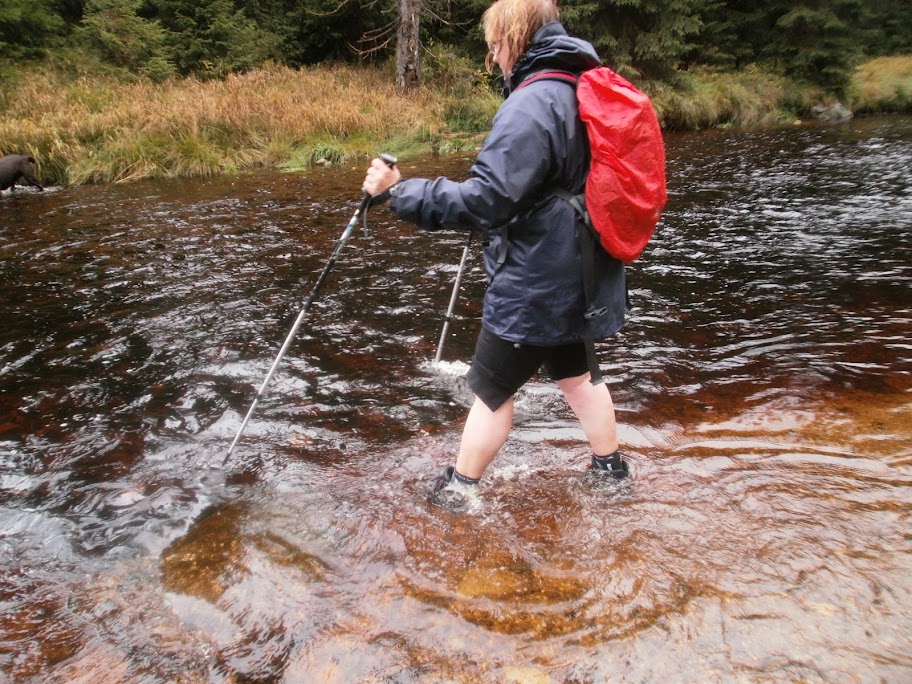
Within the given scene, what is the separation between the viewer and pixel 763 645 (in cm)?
212

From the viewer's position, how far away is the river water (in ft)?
7.34

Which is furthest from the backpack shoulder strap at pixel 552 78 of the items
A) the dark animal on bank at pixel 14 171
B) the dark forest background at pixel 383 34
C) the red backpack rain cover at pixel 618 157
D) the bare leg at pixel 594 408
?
the dark forest background at pixel 383 34

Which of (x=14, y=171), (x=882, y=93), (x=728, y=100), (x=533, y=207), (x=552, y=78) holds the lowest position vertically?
(x=882, y=93)

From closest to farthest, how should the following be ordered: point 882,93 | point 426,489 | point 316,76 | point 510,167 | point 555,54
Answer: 1. point 510,167
2. point 555,54
3. point 426,489
4. point 316,76
5. point 882,93

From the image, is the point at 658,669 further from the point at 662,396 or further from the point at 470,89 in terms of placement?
the point at 470,89

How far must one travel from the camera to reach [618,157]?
2211 millimetres

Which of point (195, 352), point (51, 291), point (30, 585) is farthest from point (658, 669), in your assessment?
point (51, 291)

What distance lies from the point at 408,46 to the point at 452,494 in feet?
64.3

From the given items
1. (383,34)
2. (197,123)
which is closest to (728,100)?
(383,34)

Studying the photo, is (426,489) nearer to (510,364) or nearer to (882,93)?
(510,364)

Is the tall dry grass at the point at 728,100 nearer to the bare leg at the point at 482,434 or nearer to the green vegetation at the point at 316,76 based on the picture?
the green vegetation at the point at 316,76

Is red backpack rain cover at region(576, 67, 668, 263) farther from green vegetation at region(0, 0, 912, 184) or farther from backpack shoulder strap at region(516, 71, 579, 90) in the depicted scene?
green vegetation at region(0, 0, 912, 184)

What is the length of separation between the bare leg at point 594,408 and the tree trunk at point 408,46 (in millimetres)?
18977

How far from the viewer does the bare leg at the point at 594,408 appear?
111 inches
